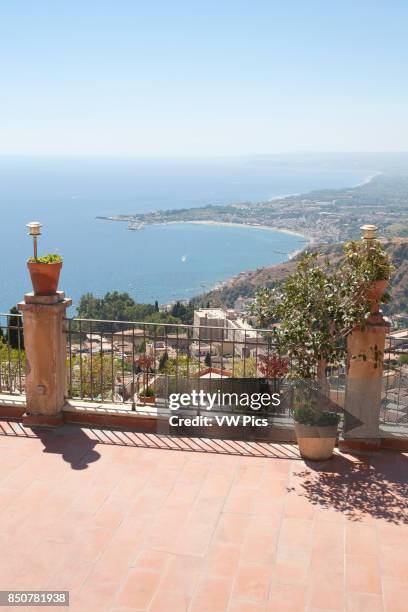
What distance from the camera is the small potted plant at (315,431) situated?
17.8 ft

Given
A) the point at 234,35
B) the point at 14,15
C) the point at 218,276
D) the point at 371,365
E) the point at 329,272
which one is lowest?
the point at 218,276

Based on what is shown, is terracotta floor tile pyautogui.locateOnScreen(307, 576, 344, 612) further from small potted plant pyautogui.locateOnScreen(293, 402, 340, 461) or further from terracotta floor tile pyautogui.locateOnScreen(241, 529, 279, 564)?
small potted plant pyautogui.locateOnScreen(293, 402, 340, 461)

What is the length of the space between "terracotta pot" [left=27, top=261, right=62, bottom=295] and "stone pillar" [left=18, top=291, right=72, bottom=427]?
0.21 ft

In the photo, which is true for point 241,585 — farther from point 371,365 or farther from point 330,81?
point 330,81

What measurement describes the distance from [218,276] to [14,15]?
89197mm

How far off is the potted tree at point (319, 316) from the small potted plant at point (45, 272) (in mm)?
2030

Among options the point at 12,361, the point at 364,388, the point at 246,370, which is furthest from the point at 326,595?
the point at 12,361

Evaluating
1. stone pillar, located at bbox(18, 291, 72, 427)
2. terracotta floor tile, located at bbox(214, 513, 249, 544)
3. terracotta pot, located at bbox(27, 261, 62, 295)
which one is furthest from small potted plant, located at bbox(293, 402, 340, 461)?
terracotta pot, located at bbox(27, 261, 62, 295)

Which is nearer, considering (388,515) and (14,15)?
(388,515)

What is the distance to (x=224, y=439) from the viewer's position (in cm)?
593

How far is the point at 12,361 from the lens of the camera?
12.3 meters

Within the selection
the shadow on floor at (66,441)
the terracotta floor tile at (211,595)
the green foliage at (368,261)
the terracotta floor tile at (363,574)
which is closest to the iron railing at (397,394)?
the green foliage at (368,261)

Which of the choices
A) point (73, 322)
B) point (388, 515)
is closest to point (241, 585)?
point (388, 515)

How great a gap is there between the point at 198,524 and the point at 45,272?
290cm
